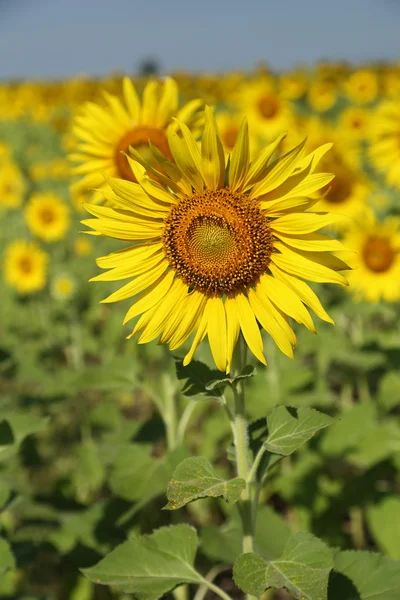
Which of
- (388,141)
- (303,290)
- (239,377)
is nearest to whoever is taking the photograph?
(239,377)

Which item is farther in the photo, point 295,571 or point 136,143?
point 136,143

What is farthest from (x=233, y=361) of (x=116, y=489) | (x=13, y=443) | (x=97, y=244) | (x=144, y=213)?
(x=97, y=244)

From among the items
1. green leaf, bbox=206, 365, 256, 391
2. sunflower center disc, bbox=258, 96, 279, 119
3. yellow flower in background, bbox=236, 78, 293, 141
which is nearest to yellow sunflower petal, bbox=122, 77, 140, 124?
green leaf, bbox=206, 365, 256, 391

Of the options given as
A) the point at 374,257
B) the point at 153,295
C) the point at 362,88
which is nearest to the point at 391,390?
the point at 374,257

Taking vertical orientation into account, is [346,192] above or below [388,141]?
below

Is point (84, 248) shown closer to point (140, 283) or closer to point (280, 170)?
point (140, 283)

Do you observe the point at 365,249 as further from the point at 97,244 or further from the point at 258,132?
the point at 97,244
